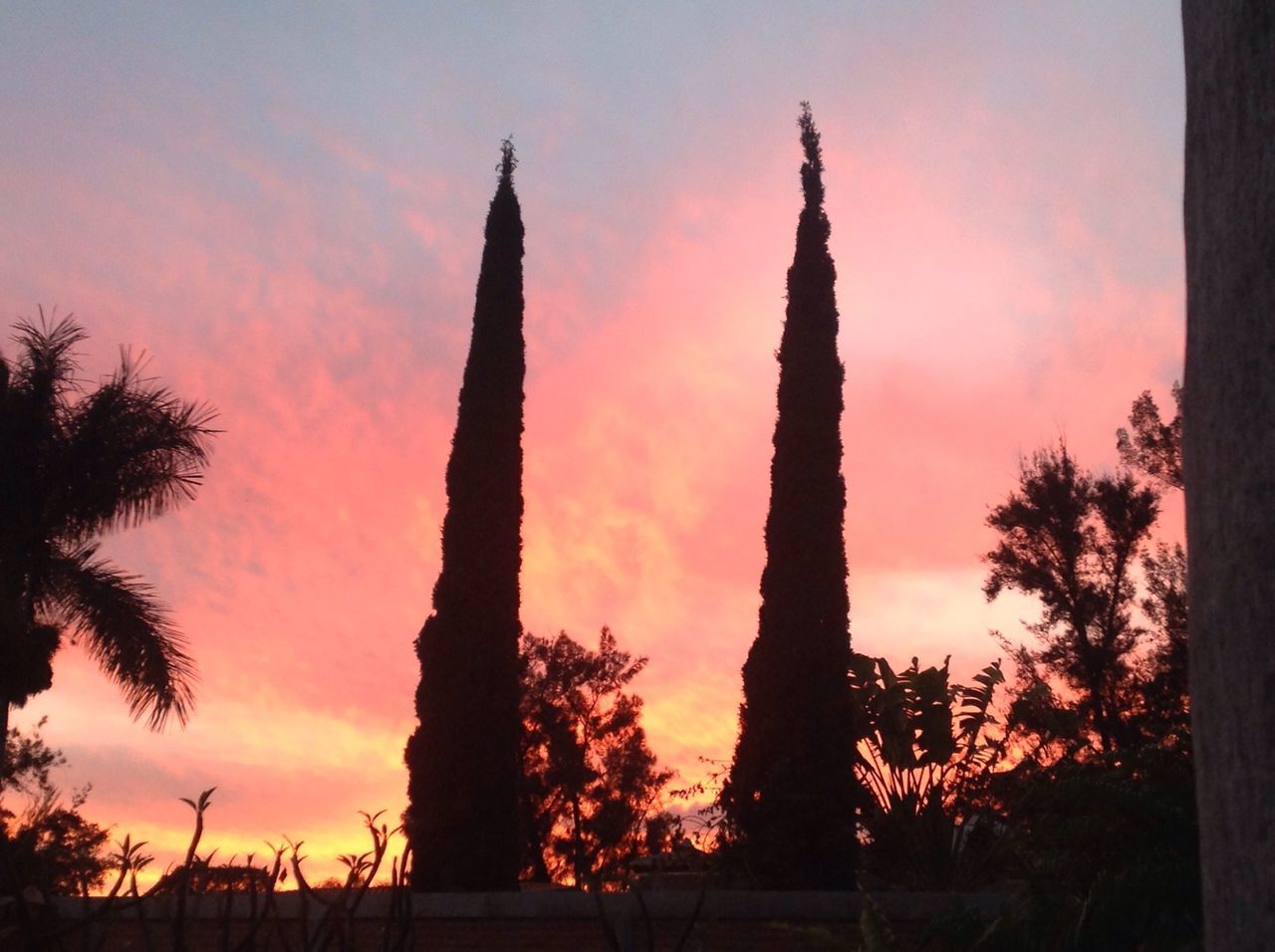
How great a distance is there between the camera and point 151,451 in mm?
18078

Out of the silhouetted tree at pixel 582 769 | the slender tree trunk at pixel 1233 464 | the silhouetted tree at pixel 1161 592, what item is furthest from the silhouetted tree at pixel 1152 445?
the slender tree trunk at pixel 1233 464

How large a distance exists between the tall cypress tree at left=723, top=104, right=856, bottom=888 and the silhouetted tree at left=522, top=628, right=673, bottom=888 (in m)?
11.0

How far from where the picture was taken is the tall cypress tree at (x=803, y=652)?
16.5 meters

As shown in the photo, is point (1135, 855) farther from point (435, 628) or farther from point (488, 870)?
point (435, 628)

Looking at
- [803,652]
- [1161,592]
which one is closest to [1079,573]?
[1161,592]

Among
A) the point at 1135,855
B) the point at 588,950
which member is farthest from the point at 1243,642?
the point at 588,950

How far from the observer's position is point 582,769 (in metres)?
28.8

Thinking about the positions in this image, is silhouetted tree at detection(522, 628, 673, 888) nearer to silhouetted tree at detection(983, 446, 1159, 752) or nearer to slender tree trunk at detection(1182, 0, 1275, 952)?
silhouetted tree at detection(983, 446, 1159, 752)

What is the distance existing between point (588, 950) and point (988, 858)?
7108mm

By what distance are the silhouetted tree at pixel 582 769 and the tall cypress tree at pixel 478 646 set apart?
11020 mm

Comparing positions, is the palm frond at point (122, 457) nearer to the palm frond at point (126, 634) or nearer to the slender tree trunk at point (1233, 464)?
the palm frond at point (126, 634)

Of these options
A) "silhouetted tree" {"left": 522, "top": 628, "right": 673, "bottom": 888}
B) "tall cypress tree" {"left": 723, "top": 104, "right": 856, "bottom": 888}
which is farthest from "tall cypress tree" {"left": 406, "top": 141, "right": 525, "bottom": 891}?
"silhouetted tree" {"left": 522, "top": 628, "right": 673, "bottom": 888}

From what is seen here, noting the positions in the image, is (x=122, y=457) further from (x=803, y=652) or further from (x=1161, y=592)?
(x=1161, y=592)

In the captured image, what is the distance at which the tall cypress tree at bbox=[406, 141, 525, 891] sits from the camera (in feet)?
54.9
